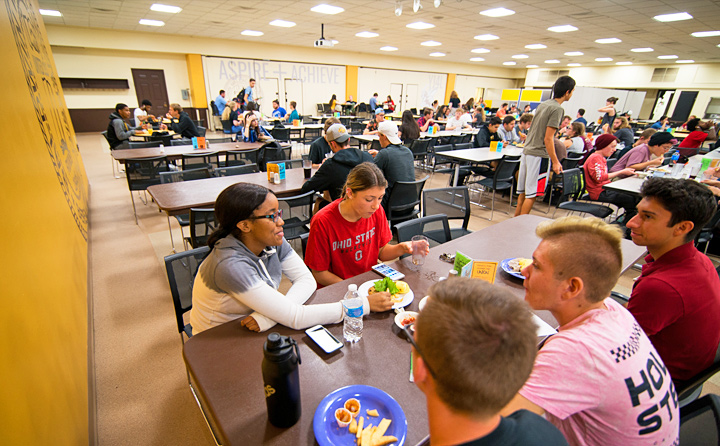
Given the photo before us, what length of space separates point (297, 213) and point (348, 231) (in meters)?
1.54

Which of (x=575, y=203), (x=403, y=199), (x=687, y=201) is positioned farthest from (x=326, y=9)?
(x=687, y=201)

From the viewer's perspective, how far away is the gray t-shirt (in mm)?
3971

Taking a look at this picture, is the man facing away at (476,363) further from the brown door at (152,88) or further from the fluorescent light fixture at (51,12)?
the brown door at (152,88)

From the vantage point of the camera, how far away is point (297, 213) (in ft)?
10.9

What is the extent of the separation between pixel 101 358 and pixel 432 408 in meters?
2.51

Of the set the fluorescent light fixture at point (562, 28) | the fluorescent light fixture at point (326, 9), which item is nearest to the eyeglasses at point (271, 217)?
the fluorescent light fixture at point (326, 9)

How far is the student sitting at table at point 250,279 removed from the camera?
49.8 inches

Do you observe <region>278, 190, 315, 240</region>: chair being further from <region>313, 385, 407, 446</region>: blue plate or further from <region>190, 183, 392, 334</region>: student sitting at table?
<region>313, 385, 407, 446</region>: blue plate

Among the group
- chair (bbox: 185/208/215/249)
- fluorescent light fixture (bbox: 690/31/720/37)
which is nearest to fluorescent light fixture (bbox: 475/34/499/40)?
fluorescent light fixture (bbox: 690/31/720/37)

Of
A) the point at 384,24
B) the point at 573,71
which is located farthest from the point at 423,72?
the point at 384,24

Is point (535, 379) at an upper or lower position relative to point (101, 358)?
upper

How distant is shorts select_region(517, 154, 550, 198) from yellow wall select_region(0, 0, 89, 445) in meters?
4.74

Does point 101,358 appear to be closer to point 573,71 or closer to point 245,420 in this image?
point 245,420

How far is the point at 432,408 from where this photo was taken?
67 centimetres
